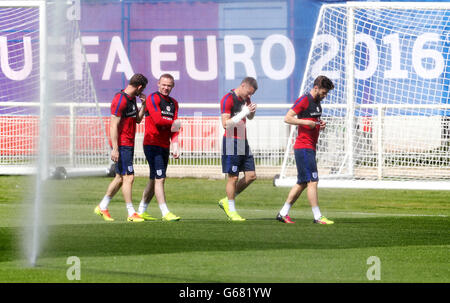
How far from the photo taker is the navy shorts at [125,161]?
12.2 meters

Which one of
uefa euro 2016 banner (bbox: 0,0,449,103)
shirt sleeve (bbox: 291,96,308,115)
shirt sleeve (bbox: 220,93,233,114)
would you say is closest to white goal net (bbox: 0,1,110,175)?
shirt sleeve (bbox: 220,93,233,114)

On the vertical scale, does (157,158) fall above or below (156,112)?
below

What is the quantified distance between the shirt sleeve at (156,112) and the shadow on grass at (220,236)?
1169 millimetres

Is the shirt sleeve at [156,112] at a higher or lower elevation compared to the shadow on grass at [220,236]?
higher

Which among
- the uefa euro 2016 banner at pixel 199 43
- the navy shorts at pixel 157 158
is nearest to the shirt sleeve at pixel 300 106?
the navy shorts at pixel 157 158

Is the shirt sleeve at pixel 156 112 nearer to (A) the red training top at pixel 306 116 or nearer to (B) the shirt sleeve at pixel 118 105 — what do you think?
(B) the shirt sleeve at pixel 118 105

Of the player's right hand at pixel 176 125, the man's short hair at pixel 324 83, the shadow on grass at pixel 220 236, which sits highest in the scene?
the man's short hair at pixel 324 83

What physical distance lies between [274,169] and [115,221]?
29.2 feet

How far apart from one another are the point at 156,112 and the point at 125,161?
2.27ft

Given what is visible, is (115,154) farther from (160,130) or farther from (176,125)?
(176,125)

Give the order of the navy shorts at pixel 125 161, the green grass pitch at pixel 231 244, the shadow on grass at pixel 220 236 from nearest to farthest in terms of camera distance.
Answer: the green grass pitch at pixel 231 244 < the shadow on grass at pixel 220 236 < the navy shorts at pixel 125 161

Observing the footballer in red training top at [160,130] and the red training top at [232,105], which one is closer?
the footballer in red training top at [160,130]

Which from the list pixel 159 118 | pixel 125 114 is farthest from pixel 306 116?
pixel 125 114

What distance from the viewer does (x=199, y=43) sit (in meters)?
30.9
